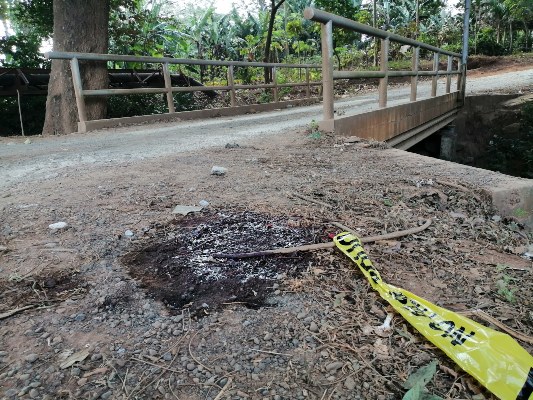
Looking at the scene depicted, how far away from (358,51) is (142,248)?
26.8 meters

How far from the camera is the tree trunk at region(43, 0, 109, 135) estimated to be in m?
7.06

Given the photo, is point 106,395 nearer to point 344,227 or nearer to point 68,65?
point 344,227

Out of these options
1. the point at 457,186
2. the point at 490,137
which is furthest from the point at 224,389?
the point at 490,137

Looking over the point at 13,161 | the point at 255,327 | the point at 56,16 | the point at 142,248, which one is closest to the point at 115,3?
the point at 56,16

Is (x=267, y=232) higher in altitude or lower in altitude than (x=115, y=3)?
lower

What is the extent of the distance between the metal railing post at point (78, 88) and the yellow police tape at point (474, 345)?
6.74 metres

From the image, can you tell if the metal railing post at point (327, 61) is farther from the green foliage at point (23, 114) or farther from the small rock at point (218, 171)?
the green foliage at point (23, 114)

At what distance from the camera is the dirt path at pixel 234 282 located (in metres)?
1.23

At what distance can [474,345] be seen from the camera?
128 cm

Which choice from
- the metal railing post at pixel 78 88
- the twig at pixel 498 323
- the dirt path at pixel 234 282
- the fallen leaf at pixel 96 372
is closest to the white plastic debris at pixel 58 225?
the dirt path at pixel 234 282

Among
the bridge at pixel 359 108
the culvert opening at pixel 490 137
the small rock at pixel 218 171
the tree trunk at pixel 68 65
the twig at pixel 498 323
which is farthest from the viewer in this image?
the culvert opening at pixel 490 137

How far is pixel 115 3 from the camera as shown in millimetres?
10398

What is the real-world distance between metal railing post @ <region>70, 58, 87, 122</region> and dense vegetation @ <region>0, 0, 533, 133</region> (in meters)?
3.38

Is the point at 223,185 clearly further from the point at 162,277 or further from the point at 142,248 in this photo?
the point at 162,277
